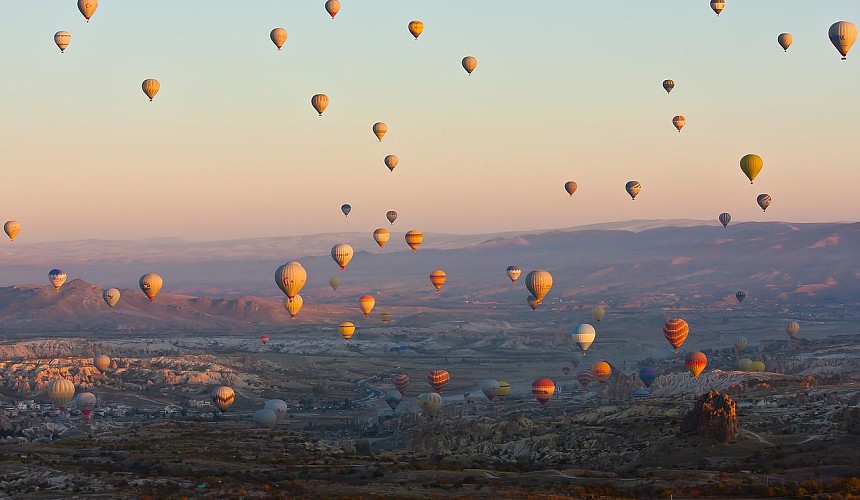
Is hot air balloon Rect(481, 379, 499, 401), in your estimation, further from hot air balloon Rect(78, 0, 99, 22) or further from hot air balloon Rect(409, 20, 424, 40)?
hot air balloon Rect(78, 0, 99, 22)

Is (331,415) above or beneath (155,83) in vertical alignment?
beneath

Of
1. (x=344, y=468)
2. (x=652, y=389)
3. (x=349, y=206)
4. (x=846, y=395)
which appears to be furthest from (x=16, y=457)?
(x=349, y=206)

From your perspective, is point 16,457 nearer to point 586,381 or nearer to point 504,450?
point 504,450

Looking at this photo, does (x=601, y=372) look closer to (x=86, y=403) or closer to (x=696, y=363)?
(x=696, y=363)

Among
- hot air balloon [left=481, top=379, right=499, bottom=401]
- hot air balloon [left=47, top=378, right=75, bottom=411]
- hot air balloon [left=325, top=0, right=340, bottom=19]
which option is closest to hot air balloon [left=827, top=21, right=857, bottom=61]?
hot air balloon [left=325, top=0, right=340, bottom=19]

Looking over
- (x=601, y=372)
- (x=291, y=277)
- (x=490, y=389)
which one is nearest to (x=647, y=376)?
(x=601, y=372)

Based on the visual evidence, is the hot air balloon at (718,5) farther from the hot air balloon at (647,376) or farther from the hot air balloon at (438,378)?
the hot air balloon at (438,378)

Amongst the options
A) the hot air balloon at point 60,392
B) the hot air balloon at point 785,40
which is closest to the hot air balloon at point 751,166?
the hot air balloon at point 785,40

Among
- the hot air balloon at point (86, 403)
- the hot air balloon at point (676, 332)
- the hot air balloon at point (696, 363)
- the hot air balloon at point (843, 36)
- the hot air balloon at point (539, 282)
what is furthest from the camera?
the hot air balloon at point (86, 403)
